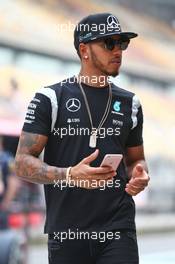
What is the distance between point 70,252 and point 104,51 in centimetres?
73

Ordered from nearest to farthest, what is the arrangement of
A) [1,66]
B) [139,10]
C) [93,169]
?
[93,169]
[1,66]
[139,10]

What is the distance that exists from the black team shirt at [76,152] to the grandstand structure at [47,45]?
9.88 ft

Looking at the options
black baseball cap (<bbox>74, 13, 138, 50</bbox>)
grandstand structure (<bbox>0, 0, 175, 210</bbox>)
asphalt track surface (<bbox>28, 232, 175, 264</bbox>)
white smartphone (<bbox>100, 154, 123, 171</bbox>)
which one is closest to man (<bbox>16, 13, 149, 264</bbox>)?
black baseball cap (<bbox>74, 13, 138, 50</bbox>)

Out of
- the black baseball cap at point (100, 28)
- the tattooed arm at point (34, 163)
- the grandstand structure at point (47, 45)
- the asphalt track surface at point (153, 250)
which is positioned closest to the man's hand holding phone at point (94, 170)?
the tattooed arm at point (34, 163)

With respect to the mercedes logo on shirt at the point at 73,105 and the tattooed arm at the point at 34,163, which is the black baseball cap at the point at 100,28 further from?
the tattooed arm at the point at 34,163

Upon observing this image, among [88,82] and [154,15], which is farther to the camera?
[154,15]

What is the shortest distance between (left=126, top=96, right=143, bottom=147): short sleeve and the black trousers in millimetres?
377

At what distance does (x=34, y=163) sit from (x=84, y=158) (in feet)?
0.57

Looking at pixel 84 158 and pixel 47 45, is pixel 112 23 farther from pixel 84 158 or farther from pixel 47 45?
pixel 47 45

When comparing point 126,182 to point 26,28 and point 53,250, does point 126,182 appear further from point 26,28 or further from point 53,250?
point 26,28

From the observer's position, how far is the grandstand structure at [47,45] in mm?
6223

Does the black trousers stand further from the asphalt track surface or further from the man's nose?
the asphalt track surface

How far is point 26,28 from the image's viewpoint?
651 centimetres

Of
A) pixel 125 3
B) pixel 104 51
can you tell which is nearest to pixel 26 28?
pixel 125 3
